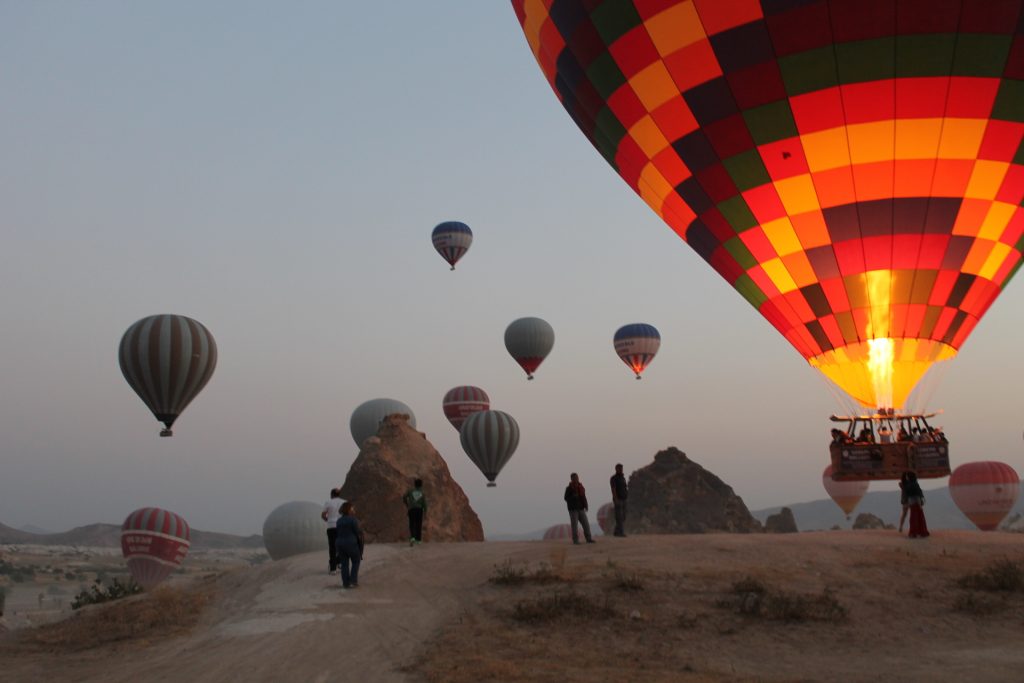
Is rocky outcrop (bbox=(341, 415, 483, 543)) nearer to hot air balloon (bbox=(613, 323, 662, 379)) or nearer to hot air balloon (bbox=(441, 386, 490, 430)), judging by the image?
hot air balloon (bbox=(441, 386, 490, 430))

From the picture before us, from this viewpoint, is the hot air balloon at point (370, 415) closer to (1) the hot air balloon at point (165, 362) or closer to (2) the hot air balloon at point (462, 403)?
(2) the hot air balloon at point (462, 403)

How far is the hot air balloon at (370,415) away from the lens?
43.4 metres

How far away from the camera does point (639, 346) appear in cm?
5216

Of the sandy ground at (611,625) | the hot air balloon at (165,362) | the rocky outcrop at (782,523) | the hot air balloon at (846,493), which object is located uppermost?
the hot air balloon at (165,362)

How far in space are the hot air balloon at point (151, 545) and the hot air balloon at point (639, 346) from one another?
91.7ft

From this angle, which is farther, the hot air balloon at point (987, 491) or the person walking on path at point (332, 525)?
the hot air balloon at point (987, 491)

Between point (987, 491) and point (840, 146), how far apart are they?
29330 mm

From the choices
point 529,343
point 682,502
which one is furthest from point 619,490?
point 682,502

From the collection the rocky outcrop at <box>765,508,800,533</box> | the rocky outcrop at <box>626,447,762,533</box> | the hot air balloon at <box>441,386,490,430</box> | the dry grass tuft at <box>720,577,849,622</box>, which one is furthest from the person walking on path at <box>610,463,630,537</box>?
the rocky outcrop at <box>765,508,800,533</box>

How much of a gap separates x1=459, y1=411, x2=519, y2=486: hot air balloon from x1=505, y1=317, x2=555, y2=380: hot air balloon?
12.4 m

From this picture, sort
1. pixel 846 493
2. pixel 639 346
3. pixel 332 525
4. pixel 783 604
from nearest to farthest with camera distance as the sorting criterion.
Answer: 1. pixel 783 604
2. pixel 332 525
3. pixel 846 493
4. pixel 639 346

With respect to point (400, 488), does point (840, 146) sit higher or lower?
higher

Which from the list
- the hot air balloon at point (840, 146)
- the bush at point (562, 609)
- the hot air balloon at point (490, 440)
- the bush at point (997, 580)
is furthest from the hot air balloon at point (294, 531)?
the bush at point (997, 580)

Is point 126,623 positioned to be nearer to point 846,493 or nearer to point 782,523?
point 846,493
